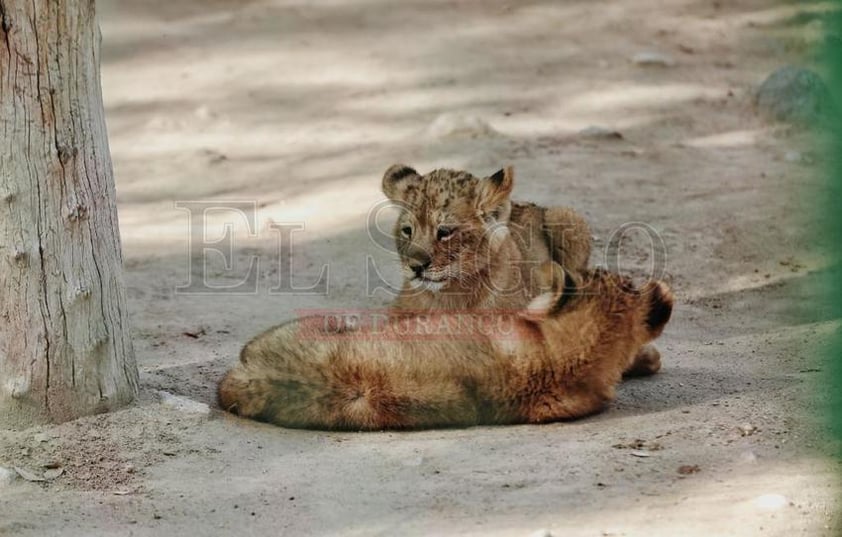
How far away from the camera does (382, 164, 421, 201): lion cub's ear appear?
7094mm

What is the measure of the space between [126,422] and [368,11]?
9.40m

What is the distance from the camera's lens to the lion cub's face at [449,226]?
672 cm

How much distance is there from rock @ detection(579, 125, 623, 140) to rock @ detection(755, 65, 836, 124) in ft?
5.13

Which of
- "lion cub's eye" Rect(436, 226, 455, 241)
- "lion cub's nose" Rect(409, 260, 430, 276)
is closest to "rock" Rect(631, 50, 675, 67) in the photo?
"lion cub's eye" Rect(436, 226, 455, 241)

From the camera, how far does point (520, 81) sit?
13.0 m

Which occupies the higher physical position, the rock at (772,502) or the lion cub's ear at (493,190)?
the lion cub's ear at (493,190)

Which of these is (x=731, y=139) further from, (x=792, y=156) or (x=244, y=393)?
(x=244, y=393)

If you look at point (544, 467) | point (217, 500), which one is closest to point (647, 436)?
point (544, 467)

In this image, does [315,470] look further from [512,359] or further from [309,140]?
[309,140]

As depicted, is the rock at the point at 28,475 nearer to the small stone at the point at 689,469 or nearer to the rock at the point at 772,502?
the small stone at the point at 689,469

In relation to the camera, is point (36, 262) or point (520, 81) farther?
point (520, 81)

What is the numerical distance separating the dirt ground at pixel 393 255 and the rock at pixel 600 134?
0.04 meters

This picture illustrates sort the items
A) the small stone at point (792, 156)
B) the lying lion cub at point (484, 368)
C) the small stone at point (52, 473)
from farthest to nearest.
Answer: the small stone at point (792, 156) < the lying lion cub at point (484, 368) < the small stone at point (52, 473)

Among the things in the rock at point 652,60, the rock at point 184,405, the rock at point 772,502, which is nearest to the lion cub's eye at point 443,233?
the rock at point 184,405
